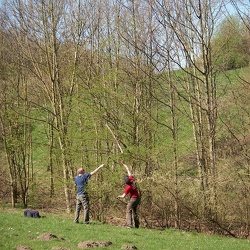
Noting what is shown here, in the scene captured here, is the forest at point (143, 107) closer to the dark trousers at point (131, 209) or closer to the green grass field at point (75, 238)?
the dark trousers at point (131, 209)

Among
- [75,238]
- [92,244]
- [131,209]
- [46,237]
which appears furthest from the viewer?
[131,209]

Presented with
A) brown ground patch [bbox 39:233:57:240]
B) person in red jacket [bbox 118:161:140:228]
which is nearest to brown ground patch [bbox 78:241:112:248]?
brown ground patch [bbox 39:233:57:240]

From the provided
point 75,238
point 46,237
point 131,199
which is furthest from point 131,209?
point 46,237

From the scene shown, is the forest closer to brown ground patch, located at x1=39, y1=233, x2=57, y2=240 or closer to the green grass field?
the green grass field

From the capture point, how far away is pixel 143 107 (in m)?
16.7

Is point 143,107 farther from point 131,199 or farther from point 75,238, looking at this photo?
point 75,238

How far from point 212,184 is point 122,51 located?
7.35 m

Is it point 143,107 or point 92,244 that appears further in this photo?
point 143,107

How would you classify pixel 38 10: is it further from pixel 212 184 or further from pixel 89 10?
pixel 212 184

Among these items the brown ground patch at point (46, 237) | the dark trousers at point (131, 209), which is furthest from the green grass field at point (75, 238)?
the dark trousers at point (131, 209)

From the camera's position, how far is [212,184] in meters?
14.0

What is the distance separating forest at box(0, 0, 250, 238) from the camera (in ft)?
47.2

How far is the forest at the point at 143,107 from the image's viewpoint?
1440 centimetres

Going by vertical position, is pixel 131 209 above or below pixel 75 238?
above
